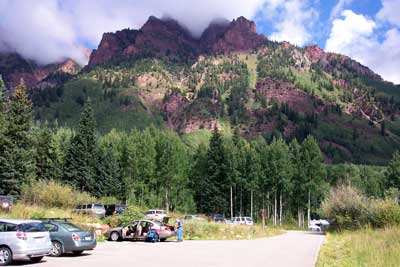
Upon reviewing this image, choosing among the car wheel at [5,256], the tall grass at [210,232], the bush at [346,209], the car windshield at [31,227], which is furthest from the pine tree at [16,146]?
the car wheel at [5,256]

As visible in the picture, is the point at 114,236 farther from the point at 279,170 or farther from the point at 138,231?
the point at 279,170

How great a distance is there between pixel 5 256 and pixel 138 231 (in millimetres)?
13438

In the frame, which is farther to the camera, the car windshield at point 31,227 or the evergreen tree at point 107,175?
the evergreen tree at point 107,175

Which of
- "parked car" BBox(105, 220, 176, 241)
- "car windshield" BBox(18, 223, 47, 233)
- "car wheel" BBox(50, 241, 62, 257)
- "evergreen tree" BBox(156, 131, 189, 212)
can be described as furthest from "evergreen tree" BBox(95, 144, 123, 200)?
"car windshield" BBox(18, 223, 47, 233)

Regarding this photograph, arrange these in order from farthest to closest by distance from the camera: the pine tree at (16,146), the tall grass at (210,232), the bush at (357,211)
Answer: the pine tree at (16,146)
the tall grass at (210,232)
the bush at (357,211)

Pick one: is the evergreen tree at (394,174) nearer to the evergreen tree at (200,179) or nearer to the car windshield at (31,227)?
the evergreen tree at (200,179)

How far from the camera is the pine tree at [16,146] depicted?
4786 centimetres

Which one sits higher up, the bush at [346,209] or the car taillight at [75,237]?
the bush at [346,209]

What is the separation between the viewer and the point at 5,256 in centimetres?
1421

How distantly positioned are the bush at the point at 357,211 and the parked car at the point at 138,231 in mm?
16002

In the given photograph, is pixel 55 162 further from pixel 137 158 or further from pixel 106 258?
pixel 106 258

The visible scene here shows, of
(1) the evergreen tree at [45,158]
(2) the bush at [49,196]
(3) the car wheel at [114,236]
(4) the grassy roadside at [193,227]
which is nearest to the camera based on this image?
(3) the car wheel at [114,236]

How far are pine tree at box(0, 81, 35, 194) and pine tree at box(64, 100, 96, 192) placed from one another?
11328mm

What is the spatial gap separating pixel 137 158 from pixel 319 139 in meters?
146
